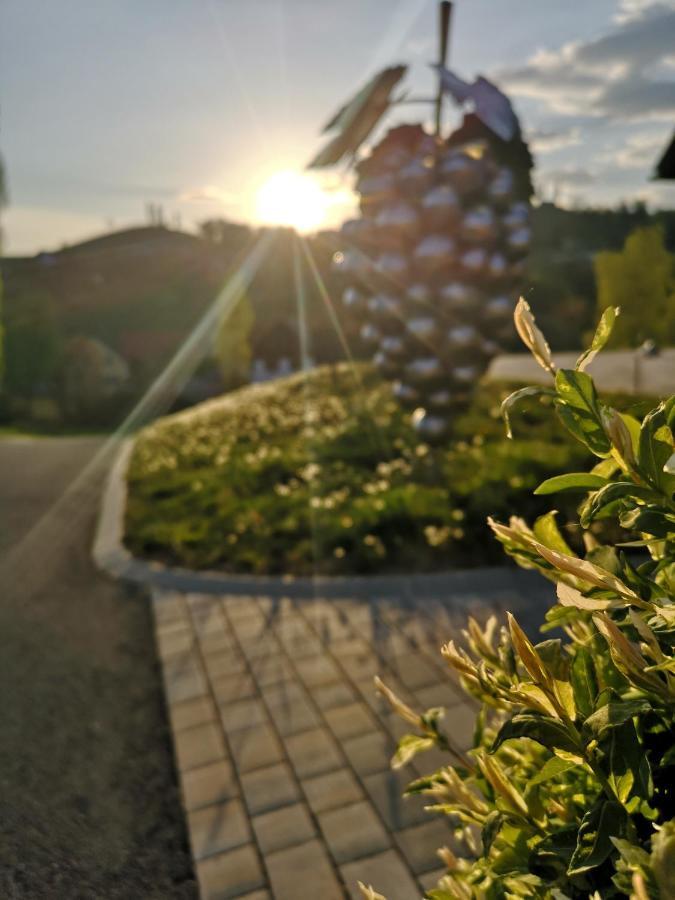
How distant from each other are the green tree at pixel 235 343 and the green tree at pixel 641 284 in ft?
82.1

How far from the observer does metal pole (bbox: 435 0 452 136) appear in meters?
8.72

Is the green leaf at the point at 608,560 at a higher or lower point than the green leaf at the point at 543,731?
higher

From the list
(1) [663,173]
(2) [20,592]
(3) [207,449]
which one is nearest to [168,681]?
(2) [20,592]

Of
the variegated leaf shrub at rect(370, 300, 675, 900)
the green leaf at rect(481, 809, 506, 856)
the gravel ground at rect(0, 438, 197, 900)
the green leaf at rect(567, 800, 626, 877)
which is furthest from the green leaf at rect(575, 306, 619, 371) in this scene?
the gravel ground at rect(0, 438, 197, 900)

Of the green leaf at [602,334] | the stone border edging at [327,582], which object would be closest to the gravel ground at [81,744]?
the stone border edging at [327,582]

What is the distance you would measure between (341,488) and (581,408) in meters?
7.88

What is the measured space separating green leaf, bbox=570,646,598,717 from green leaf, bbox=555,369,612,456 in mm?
433

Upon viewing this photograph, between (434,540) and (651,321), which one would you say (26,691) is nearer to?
(434,540)

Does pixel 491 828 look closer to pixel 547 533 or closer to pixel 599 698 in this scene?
pixel 599 698

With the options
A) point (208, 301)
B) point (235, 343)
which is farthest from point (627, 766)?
point (208, 301)

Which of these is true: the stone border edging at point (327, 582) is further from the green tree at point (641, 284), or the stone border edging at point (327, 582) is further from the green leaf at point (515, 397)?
the green leaf at point (515, 397)

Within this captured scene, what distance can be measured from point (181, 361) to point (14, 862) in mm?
42837

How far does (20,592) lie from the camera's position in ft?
23.8

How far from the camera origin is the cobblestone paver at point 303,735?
3375 mm
